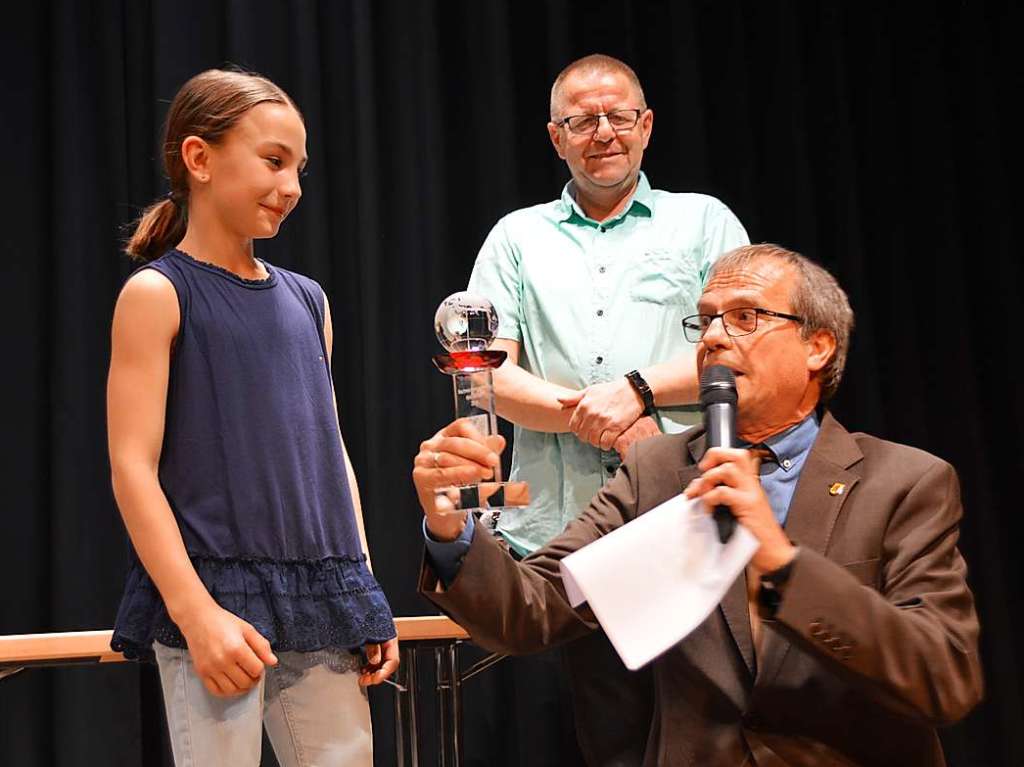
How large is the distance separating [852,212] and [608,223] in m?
1.54

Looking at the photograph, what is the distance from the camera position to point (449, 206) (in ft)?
12.2

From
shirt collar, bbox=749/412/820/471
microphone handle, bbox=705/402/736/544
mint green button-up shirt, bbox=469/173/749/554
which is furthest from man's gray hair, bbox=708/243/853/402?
mint green button-up shirt, bbox=469/173/749/554

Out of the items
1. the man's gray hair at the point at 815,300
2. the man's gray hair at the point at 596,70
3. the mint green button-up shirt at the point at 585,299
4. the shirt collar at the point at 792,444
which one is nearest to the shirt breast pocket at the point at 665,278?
the mint green button-up shirt at the point at 585,299

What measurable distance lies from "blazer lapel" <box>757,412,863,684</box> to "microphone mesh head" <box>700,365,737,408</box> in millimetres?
287

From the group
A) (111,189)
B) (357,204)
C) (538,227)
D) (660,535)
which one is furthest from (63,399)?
(660,535)

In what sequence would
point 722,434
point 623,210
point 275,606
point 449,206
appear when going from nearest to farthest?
point 722,434, point 275,606, point 623,210, point 449,206

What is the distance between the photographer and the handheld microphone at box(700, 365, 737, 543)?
1616 millimetres

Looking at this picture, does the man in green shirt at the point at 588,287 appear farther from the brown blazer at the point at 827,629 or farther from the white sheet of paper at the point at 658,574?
the white sheet of paper at the point at 658,574

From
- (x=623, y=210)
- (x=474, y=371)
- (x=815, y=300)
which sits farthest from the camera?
(x=623, y=210)

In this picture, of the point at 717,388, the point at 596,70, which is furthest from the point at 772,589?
the point at 596,70

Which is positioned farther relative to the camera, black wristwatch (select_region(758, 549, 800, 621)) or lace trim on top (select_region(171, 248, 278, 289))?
lace trim on top (select_region(171, 248, 278, 289))

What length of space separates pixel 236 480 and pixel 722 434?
0.74 meters

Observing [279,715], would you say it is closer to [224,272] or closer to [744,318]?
[224,272]

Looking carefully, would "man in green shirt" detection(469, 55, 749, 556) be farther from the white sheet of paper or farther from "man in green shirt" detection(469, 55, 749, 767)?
the white sheet of paper
